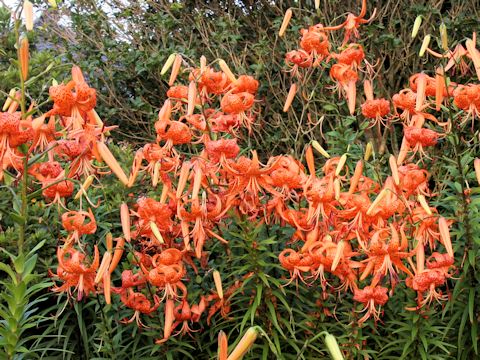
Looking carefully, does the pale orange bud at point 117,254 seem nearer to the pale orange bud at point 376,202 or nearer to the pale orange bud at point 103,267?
the pale orange bud at point 103,267

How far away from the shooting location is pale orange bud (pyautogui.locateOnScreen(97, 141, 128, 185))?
1659 millimetres

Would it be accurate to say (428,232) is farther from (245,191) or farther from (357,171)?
(245,191)

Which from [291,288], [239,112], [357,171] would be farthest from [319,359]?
[239,112]

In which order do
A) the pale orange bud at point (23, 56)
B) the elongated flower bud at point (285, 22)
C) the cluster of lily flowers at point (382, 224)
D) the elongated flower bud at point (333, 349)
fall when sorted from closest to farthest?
the elongated flower bud at point (333, 349) < the pale orange bud at point (23, 56) < the cluster of lily flowers at point (382, 224) < the elongated flower bud at point (285, 22)

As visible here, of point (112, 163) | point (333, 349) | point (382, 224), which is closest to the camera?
point (333, 349)

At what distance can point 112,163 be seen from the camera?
1670 millimetres

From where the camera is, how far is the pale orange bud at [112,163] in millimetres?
1659

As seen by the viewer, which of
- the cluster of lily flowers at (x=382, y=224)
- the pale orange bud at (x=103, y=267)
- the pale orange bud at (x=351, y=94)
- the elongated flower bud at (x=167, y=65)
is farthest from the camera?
the pale orange bud at (x=351, y=94)

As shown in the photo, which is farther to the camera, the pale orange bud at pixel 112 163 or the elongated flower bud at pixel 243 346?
the pale orange bud at pixel 112 163

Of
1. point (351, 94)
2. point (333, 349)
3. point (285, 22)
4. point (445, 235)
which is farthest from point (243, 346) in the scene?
point (285, 22)

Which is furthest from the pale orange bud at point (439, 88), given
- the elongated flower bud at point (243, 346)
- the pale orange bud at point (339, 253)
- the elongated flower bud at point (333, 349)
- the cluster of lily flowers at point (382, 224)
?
the elongated flower bud at point (243, 346)

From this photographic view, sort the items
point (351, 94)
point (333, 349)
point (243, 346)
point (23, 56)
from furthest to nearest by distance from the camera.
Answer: point (351, 94), point (23, 56), point (333, 349), point (243, 346)

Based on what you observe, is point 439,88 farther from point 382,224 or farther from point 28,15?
point 28,15

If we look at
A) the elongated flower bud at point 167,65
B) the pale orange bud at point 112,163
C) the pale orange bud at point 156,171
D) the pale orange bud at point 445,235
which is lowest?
the pale orange bud at point 445,235
